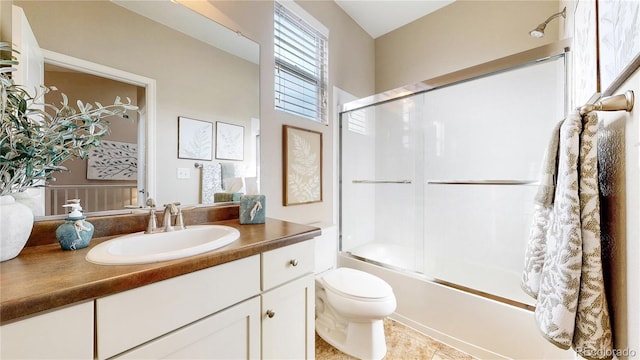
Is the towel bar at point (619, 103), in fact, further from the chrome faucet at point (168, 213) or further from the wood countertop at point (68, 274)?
the chrome faucet at point (168, 213)

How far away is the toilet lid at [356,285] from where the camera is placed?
139 cm

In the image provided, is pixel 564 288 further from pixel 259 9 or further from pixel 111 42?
pixel 259 9

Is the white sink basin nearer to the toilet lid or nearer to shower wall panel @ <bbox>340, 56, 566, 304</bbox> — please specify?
the toilet lid

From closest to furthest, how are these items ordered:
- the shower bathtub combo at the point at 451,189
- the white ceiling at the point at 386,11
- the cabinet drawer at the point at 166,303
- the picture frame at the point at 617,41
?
the picture frame at the point at 617,41 < the cabinet drawer at the point at 166,303 < the shower bathtub combo at the point at 451,189 < the white ceiling at the point at 386,11

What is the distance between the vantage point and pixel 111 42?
0.98m

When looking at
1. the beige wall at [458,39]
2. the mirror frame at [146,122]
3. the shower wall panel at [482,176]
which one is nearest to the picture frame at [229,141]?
the mirror frame at [146,122]

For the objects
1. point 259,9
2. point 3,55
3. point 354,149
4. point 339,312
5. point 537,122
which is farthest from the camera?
point 354,149

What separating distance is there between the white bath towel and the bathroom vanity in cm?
81

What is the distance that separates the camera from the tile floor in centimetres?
150

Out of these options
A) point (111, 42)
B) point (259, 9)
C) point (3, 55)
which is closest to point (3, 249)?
point (3, 55)

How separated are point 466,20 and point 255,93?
6.51 ft

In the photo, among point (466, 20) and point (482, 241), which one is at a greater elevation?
point (466, 20)

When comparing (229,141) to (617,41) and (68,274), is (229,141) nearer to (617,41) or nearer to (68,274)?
(68,274)

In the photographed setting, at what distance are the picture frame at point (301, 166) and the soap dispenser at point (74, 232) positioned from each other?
1.05m
